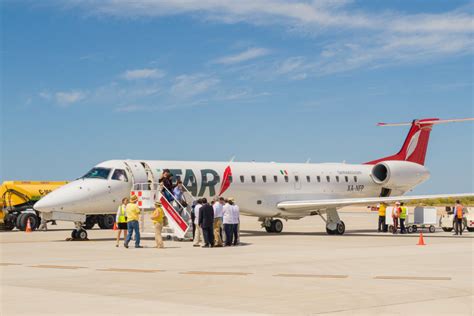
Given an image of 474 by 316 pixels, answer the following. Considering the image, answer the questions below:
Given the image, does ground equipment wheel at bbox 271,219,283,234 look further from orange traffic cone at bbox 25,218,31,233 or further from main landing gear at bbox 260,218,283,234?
orange traffic cone at bbox 25,218,31,233

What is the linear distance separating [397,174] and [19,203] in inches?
804

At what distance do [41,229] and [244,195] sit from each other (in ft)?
37.9

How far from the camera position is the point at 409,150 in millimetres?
38594

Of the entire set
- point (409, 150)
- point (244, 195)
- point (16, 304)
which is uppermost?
point (409, 150)

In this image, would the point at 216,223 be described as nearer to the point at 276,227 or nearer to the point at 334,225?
the point at 334,225

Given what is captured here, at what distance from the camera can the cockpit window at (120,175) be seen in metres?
27.5

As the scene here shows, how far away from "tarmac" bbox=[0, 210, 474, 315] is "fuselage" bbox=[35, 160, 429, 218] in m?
5.21

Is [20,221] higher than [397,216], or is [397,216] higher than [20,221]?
[397,216]

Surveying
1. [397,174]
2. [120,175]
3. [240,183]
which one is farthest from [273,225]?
[120,175]

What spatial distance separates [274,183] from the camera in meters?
33.2

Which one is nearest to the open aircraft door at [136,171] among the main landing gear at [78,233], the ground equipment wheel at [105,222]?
the main landing gear at [78,233]

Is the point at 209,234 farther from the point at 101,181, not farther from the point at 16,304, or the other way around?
the point at 16,304

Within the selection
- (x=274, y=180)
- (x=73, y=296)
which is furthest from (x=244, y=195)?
(x=73, y=296)

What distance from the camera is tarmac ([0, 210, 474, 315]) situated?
10141 mm
